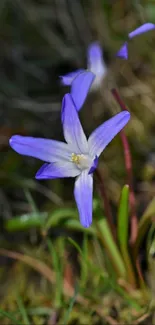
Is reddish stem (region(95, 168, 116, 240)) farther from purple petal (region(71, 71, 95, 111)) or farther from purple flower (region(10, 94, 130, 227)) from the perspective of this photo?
purple petal (region(71, 71, 95, 111))

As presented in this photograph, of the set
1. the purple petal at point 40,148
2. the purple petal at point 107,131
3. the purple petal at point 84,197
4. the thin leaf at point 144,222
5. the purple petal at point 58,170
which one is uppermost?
the purple petal at point 107,131

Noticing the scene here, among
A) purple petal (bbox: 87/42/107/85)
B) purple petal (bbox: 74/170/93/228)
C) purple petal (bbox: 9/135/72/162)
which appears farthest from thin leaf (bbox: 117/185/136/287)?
purple petal (bbox: 87/42/107/85)

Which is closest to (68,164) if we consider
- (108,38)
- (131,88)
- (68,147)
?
(68,147)

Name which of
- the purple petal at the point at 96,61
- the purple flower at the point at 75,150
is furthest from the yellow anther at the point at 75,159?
the purple petal at the point at 96,61

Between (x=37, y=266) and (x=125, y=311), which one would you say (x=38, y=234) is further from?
(x=125, y=311)

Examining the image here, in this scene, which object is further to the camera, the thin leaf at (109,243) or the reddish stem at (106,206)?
the thin leaf at (109,243)

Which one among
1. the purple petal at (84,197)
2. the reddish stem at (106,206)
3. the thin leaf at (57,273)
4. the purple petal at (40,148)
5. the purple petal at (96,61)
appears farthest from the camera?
the purple petal at (96,61)

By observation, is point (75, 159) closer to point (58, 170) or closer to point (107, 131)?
point (58, 170)

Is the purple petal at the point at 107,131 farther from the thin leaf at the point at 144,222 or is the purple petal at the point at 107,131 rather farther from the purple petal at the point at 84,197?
the thin leaf at the point at 144,222
